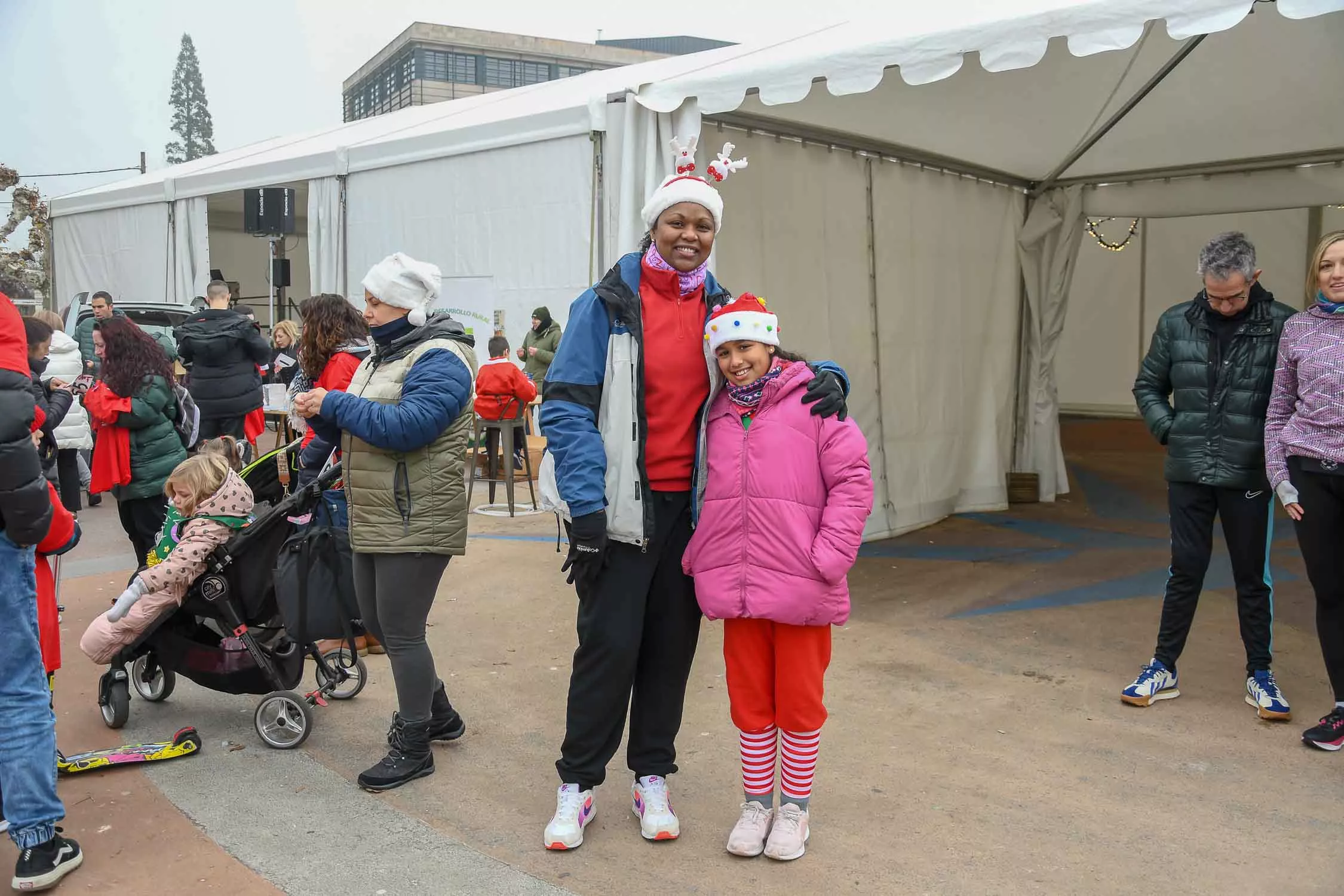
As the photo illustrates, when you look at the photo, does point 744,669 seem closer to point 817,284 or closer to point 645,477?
point 645,477

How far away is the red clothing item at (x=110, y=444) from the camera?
18.4ft

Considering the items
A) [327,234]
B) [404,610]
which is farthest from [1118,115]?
[327,234]

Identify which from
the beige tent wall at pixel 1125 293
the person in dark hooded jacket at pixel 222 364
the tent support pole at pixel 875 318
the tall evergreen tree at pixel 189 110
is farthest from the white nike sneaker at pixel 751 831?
the tall evergreen tree at pixel 189 110

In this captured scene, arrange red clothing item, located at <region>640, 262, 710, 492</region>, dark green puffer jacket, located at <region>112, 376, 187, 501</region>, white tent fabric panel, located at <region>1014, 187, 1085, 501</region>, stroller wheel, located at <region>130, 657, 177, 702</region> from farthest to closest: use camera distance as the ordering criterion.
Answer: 1. white tent fabric panel, located at <region>1014, 187, 1085, 501</region>
2. dark green puffer jacket, located at <region>112, 376, 187, 501</region>
3. stroller wheel, located at <region>130, 657, 177, 702</region>
4. red clothing item, located at <region>640, 262, 710, 492</region>

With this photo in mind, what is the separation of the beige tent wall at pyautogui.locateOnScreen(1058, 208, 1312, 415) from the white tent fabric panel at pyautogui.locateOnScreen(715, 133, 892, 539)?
950 centimetres

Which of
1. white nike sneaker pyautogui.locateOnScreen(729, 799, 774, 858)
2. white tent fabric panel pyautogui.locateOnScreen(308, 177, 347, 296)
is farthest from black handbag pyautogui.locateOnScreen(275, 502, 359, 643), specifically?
white tent fabric panel pyautogui.locateOnScreen(308, 177, 347, 296)

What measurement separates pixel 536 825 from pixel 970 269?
6489 mm

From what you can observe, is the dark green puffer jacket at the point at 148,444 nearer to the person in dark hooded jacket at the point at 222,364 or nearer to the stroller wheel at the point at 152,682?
the stroller wheel at the point at 152,682

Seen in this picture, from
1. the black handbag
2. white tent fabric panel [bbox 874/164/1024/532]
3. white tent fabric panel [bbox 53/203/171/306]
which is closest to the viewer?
the black handbag

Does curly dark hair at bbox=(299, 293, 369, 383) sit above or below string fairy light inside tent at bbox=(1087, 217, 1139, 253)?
below

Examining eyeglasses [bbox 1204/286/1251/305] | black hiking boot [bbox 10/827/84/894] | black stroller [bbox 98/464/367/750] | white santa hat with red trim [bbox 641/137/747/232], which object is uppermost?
white santa hat with red trim [bbox 641/137/747/232]

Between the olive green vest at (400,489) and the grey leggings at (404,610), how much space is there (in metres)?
0.06

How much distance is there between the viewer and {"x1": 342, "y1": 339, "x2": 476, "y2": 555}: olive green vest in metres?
3.58

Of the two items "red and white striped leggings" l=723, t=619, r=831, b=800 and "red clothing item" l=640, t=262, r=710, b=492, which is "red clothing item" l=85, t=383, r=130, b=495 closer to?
"red clothing item" l=640, t=262, r=710, b=492
